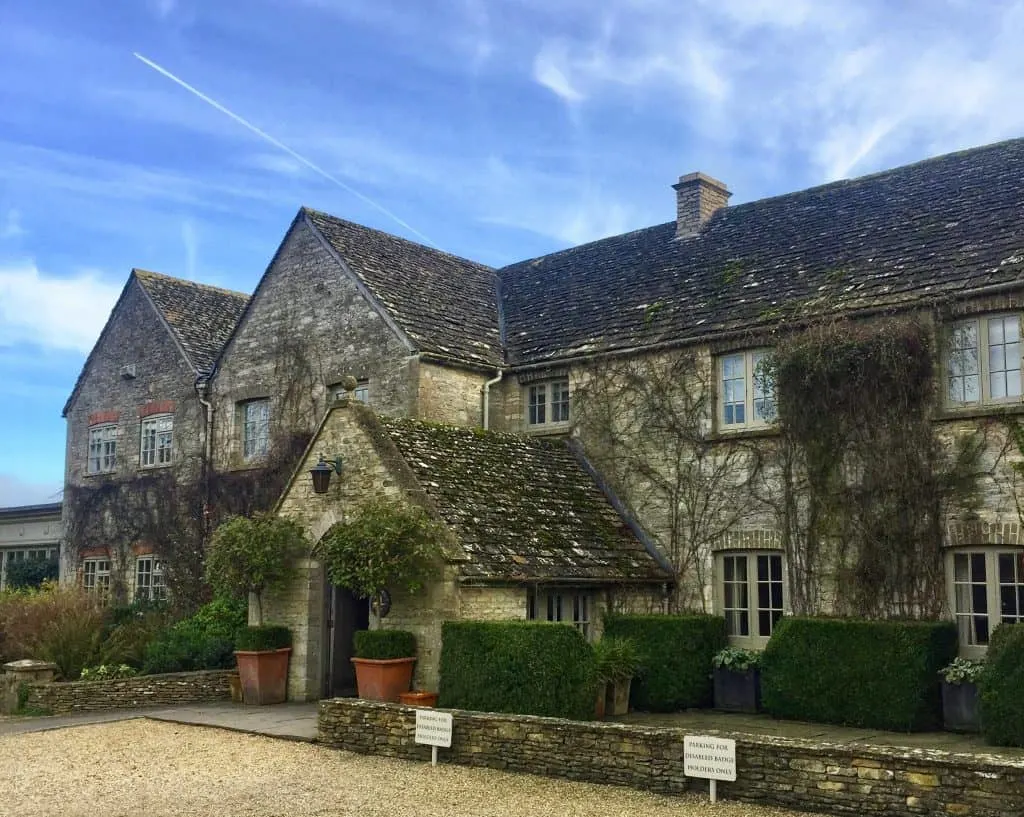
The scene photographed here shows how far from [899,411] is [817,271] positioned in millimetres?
3570

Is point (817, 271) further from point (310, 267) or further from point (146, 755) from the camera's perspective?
point (146, 755)

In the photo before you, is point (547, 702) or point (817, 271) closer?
point (547, 702)

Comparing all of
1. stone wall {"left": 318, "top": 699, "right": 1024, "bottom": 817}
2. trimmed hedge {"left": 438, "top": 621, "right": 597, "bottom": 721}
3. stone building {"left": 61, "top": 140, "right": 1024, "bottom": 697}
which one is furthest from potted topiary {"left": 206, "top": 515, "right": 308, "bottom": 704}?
trimmed hedge {"left": 438, "top": 621, "right": 597, "bottom": 721}

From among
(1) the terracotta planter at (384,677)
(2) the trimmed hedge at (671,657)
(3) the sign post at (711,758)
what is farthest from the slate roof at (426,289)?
(3) the sign post at (711,758)

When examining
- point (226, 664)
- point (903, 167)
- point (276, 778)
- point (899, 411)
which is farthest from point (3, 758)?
point (903, 167)

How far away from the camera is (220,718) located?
15.0 metres

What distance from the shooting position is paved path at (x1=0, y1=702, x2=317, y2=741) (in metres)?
14.0

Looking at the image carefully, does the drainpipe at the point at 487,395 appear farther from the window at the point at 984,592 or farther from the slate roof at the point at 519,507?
the window at the point at 984,592

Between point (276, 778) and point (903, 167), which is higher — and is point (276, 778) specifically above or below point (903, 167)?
below

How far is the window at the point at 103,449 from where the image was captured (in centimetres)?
2731

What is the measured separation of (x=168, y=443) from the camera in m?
25.8

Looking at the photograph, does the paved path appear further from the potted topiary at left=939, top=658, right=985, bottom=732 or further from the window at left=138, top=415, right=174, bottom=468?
the window at left=138, top=415, right=174, bottom=468

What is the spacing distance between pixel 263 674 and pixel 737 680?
731cm

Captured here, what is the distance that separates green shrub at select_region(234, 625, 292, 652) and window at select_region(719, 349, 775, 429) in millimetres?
7974
